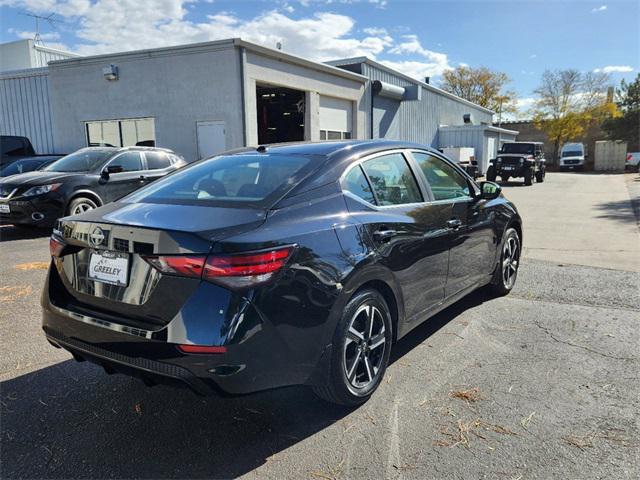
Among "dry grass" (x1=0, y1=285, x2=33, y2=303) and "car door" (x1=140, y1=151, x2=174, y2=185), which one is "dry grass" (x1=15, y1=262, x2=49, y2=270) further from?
"car door" (x1=140, y1=151, x2=174, y2=185)

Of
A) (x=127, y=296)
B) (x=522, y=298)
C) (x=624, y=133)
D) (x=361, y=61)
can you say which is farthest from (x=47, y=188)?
(x=624, y=133)

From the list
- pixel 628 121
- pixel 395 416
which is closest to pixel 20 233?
pixel 395 416

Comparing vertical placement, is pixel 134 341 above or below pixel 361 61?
below

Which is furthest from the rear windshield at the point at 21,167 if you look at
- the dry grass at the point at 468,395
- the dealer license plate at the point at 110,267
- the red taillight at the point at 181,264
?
the dry grass at the point at 468,395

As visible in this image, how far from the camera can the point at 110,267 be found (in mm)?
2525

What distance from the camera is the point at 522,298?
523cm

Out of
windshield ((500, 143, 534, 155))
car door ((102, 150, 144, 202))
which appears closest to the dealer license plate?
car door ((102, 150, 144, 202))

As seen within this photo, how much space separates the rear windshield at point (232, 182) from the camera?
9.37 feet

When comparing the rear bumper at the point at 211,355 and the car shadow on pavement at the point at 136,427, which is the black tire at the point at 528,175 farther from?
the rear bumper at the point at 211,355

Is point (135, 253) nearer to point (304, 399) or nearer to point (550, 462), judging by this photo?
point (304, 399)

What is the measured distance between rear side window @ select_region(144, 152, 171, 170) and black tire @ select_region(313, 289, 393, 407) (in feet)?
26.8

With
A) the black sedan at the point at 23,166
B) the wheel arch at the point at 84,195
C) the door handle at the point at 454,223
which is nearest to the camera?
the door handle at the point at 454,223

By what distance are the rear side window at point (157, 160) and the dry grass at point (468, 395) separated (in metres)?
8.51

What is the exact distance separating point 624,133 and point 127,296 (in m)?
47.5
